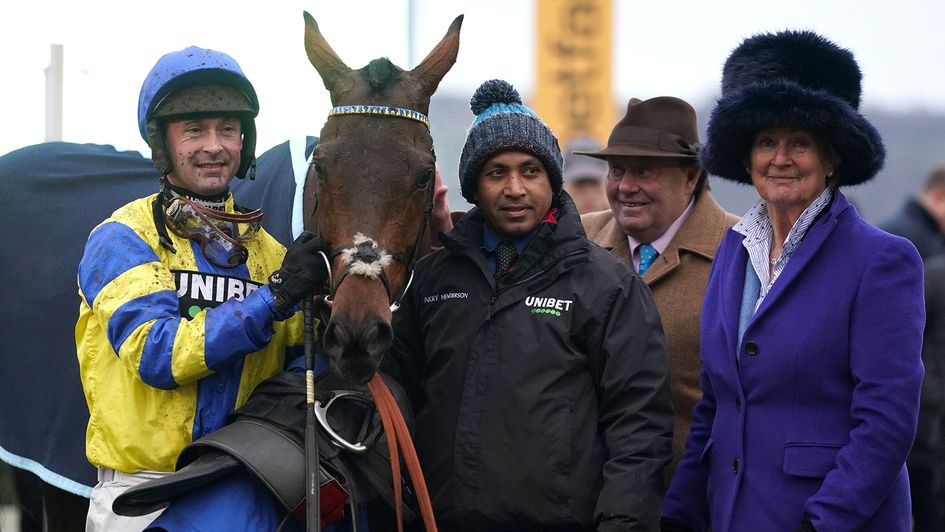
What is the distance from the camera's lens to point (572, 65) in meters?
8.27

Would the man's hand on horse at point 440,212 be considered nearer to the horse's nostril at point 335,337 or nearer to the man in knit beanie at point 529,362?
the man in knit beanie at point 529,362

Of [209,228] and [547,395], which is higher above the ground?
[209,228]

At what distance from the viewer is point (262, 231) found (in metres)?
3.37

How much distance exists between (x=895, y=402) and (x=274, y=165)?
225cm

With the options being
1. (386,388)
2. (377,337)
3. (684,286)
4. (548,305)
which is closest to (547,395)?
(548,305)

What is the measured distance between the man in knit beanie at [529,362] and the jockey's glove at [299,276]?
1.46 ft

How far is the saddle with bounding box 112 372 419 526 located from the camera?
2740 millimetres

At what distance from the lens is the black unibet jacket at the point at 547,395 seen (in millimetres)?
2967

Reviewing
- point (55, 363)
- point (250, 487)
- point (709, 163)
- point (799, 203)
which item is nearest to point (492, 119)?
point (709, 163)

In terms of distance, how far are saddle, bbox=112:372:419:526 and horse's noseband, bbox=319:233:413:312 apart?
0.28m

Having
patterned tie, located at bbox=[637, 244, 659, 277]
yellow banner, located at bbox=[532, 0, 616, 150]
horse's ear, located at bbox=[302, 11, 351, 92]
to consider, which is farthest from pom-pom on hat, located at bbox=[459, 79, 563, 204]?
yellow banner, located at bbox=[532, 0, 616, 150]

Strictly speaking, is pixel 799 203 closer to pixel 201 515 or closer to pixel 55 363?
pixel 201 515

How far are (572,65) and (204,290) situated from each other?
5592 mm

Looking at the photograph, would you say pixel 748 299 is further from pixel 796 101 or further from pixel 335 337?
pixel 335 337
